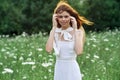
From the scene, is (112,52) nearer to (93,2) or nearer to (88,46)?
(88,46)

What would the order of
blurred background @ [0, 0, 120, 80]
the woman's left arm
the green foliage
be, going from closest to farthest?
the woman's left arm < blurred background @ [0, 0, 120, 80] < the green foliage

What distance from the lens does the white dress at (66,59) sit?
520 centimetres

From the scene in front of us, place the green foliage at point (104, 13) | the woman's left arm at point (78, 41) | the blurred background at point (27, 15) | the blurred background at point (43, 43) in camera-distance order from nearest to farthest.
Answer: the woman's left arm at point (78, 41) → the blurred background at point (43, 43) → the blurred background at point (27, 15) → the green foliage at point (104, 13)

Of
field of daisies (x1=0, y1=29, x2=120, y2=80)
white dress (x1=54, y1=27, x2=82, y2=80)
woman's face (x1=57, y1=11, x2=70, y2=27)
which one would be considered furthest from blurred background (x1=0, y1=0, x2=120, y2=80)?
woman's face (x1=57, y1=11, x2=70, y2=27)

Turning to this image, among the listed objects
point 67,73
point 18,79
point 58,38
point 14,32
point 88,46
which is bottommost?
point 14,32

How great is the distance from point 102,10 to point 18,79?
1447 cm

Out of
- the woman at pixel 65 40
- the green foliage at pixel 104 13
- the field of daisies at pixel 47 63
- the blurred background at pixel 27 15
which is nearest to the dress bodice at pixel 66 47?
the woman at pixel 65 40

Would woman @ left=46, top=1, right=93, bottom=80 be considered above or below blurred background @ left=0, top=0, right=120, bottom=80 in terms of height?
above

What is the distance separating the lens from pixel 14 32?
67.1 ft

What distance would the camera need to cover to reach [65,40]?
5219 mm

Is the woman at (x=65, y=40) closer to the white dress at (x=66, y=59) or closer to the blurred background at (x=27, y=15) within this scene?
the white dress at (x=66, y=59)

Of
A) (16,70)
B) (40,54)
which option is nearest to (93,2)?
(40,54)

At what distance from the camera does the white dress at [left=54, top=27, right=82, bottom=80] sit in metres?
5.20

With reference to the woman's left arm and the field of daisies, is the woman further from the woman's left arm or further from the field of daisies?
the field of daisies
